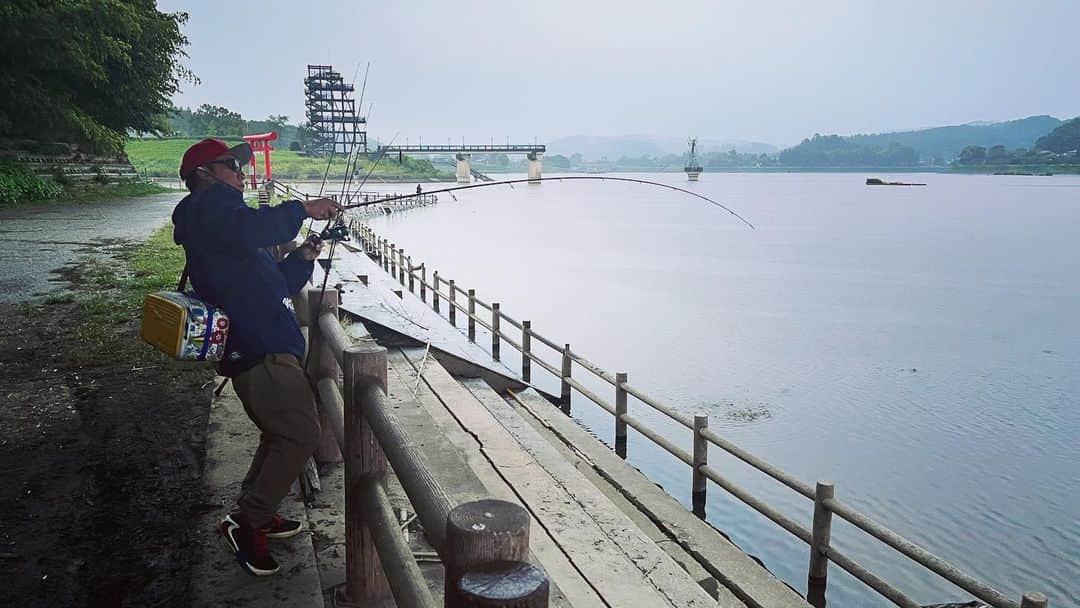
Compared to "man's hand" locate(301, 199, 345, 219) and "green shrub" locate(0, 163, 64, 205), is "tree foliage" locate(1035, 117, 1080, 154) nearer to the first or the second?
"green shrub" locate(0, 163, 64, 205)

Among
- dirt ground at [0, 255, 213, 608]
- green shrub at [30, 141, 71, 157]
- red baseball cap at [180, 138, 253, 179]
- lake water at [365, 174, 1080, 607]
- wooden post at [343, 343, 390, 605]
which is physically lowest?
lake water at [365, 174, 1080, 607]

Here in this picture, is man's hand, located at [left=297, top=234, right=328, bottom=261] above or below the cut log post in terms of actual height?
above

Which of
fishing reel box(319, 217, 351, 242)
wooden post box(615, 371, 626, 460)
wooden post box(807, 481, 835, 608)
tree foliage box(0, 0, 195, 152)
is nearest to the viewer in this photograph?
fishing reel box(319, 217, 351, 242)

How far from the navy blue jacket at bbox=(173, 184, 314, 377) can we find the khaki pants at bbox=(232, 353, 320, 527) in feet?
0.19

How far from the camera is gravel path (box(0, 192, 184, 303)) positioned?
10.6 m

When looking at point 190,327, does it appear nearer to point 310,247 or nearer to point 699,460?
point 310,247

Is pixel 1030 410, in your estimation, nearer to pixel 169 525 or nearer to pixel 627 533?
pixel 627 533

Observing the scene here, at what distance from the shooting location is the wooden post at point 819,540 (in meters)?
5.70

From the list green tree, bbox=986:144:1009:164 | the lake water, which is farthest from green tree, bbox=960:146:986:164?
the lake water

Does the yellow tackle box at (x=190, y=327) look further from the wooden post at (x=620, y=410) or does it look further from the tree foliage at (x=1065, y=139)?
the tree foliage at (x=1065, y=139)

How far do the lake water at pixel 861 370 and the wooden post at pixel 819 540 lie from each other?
2031mm

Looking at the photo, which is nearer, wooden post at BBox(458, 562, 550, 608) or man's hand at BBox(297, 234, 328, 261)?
wooden post at BBox(458, 562, 550, 608)

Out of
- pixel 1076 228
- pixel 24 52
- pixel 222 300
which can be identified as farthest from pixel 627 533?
pixel 1076 228

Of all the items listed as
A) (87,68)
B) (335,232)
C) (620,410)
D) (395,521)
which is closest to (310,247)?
(335,232)
